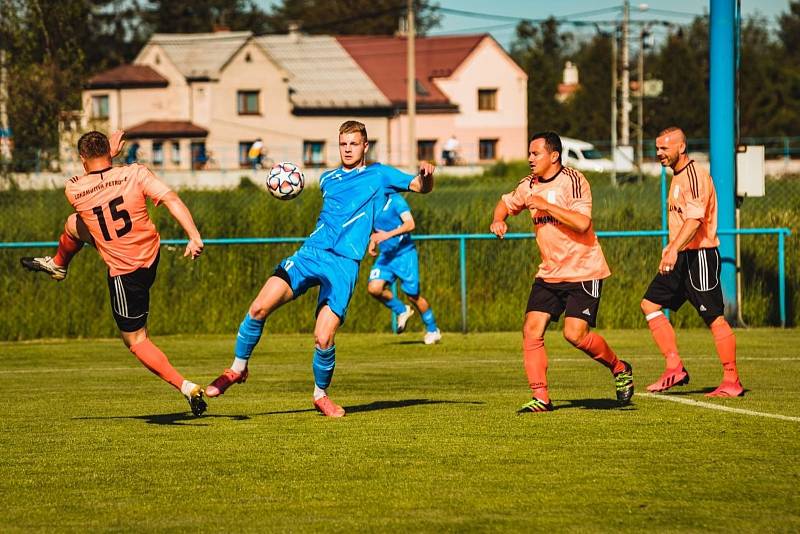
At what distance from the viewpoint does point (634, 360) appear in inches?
582

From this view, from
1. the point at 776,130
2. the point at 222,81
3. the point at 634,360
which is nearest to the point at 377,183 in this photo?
the point at 634,360

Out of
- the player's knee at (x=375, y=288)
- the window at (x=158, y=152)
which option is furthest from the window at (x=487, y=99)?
the player's knee at (x=375, y=288)

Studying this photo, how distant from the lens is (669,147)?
10.4 metres

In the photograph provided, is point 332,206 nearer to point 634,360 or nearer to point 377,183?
point 377,183

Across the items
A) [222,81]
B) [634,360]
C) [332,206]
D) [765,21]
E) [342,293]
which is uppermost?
[765,21]

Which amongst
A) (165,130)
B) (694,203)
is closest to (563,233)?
(694,203)

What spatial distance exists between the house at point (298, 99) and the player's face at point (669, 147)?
5890 centimetres

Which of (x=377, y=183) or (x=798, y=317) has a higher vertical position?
(x=377, y=183)

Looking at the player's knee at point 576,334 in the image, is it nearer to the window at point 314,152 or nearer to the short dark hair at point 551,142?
the short dark hair at point 551,142

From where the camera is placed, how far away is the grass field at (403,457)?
6.36m

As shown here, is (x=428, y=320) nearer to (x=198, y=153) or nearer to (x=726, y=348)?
(x=726, y=348)

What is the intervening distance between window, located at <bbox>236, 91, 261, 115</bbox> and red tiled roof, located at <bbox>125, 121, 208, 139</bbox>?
2.51 metres

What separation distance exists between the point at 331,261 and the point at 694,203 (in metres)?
2.88

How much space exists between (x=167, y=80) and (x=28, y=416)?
218 feet
